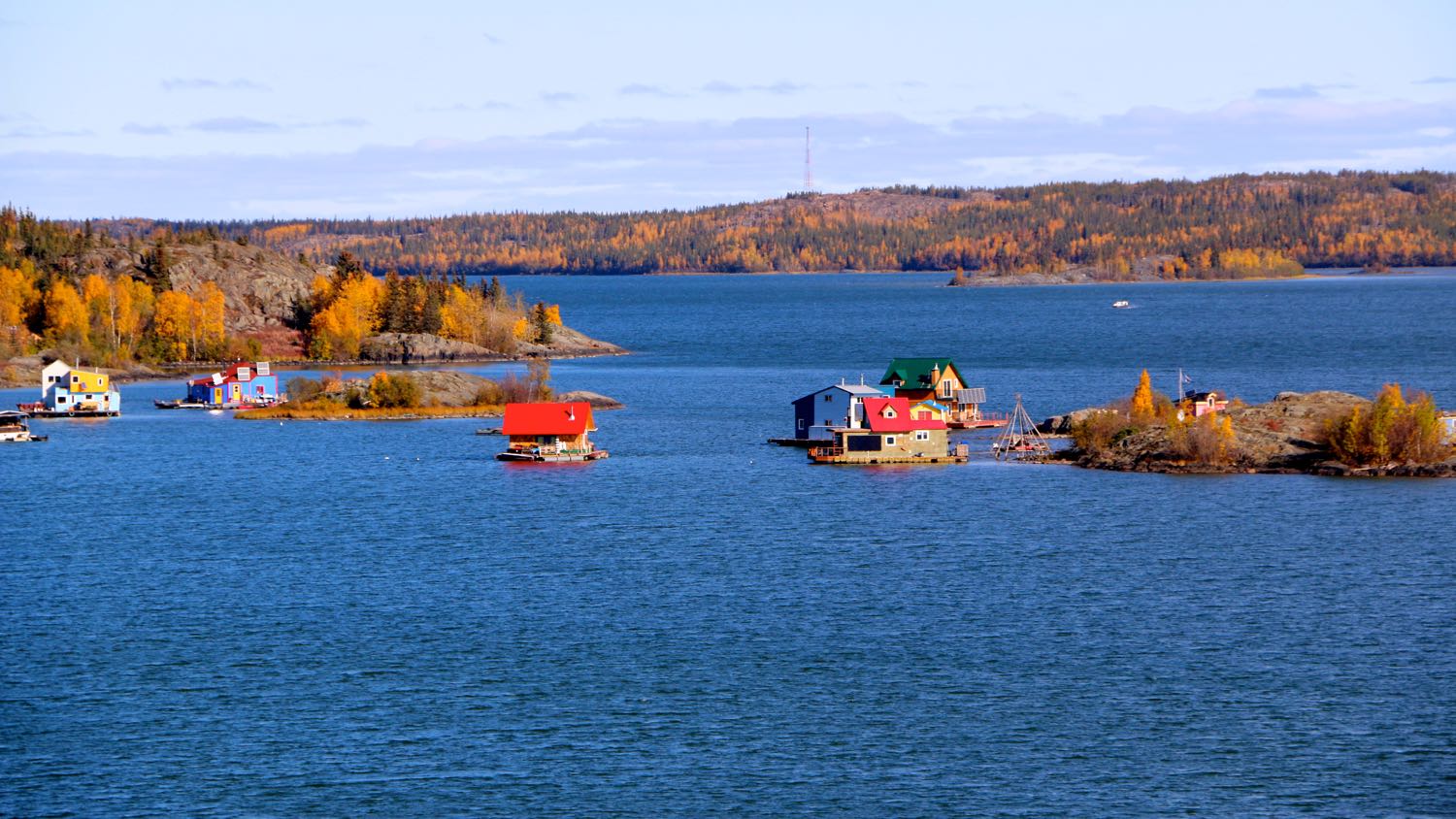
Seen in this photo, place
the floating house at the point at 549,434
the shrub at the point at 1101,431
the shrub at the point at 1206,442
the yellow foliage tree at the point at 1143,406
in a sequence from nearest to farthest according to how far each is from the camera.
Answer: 1. the shrub at the point at 1206,442
2. the shrub at the point at 1101,431
3. the yellow foliage tree at the point at 1143,406
4. the floating house at the point at 549,434

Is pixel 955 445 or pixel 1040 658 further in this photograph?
pixel 955 445

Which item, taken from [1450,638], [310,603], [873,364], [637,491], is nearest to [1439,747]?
[1450,638]

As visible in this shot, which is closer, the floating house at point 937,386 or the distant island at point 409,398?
the floating house at point 937,386

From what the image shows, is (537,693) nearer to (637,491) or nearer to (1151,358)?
(637,491)

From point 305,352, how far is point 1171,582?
408 ft

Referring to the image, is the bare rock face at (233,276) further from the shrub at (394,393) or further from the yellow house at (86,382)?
the shrub at (394,393)

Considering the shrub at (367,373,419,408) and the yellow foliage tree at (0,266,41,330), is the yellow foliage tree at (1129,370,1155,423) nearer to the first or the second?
the shrub at (367,373,419,408)

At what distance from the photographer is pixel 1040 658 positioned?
144ft

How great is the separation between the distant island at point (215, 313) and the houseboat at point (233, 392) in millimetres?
24126

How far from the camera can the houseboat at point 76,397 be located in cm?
11462

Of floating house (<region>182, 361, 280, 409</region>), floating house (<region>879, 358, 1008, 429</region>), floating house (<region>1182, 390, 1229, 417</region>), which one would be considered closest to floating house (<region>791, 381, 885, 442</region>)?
floating house (<region>879, 358, 1008, 429</region>)

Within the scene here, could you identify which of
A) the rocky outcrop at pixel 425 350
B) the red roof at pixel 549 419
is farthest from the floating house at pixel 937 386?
the rocky outcrop at pixel 425 350

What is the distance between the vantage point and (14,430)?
10050 centimetres

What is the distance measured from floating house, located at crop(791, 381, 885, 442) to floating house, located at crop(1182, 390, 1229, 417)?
51.7ft
